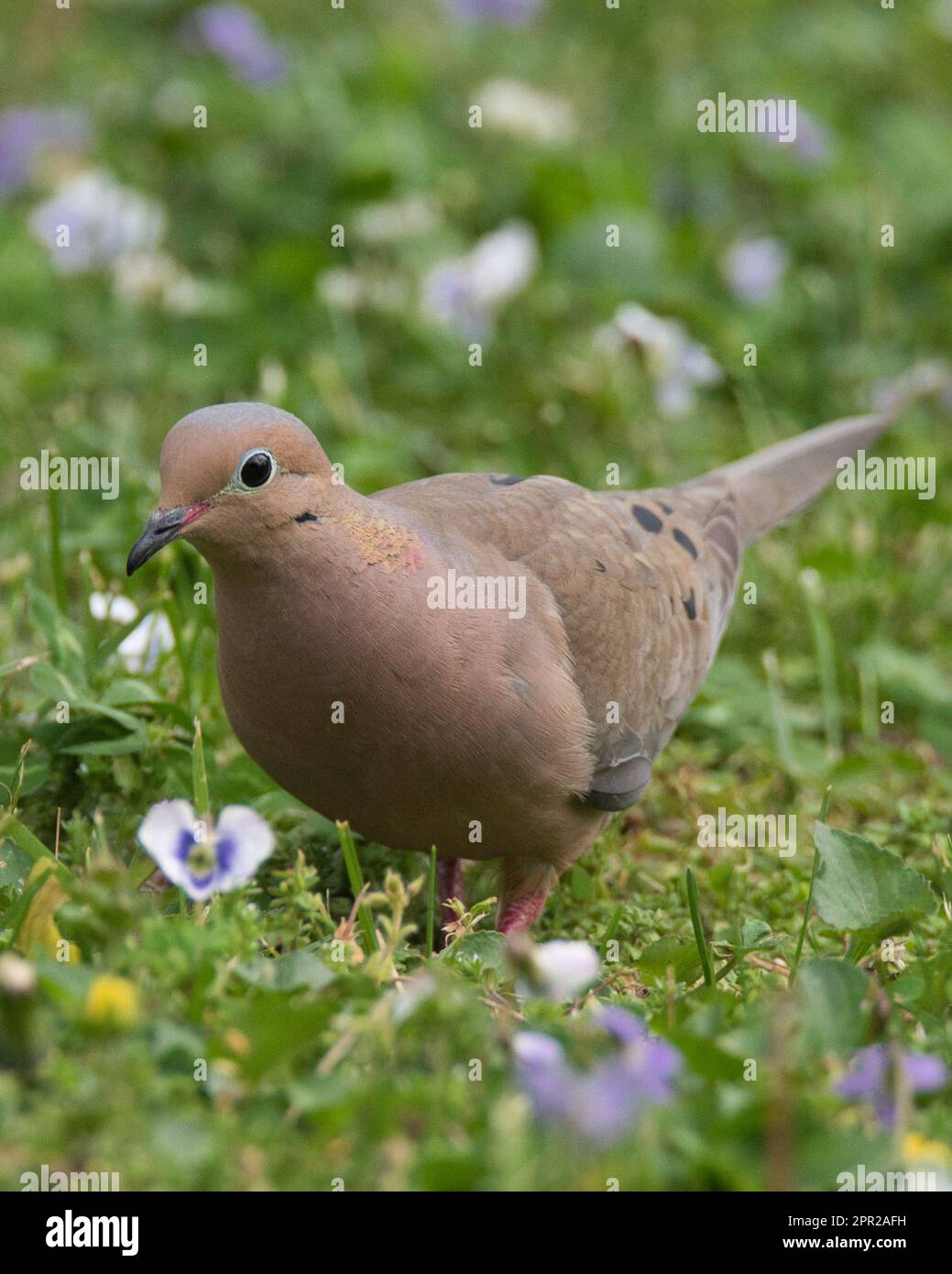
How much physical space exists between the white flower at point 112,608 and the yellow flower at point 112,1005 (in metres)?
1.83

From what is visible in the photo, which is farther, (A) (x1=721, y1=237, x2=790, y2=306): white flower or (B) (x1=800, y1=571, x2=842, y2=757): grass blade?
(A) (x1=721, y1=237, x2=790, y2=306): white flower

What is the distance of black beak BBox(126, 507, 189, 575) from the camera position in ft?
10.7

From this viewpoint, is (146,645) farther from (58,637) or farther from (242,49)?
(242,49)

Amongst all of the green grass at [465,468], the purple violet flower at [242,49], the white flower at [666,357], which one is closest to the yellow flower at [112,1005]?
the green grass at [465,468]

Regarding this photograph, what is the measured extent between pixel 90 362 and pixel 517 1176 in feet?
15.1

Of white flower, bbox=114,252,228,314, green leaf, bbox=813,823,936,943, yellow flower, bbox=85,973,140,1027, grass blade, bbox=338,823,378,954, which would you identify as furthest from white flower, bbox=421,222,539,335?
yellow flower, bbox=85,973,140,1027

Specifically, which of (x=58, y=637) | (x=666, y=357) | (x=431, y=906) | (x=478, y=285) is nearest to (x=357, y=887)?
(x=431, y=906)

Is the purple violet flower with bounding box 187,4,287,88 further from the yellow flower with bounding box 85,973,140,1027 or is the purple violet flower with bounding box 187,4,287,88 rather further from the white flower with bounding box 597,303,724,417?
the yellow flower with bounding box 85,973,140,1027

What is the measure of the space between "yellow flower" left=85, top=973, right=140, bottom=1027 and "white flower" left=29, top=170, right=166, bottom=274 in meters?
4.33

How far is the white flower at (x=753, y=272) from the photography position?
685 centimetres

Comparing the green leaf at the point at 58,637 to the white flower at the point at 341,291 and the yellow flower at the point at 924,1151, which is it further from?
the white flower at the point at 341,291

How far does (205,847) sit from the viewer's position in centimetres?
309

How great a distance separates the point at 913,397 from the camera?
243 inches

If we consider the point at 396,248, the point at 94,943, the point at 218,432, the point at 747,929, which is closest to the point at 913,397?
the point at 396,248
